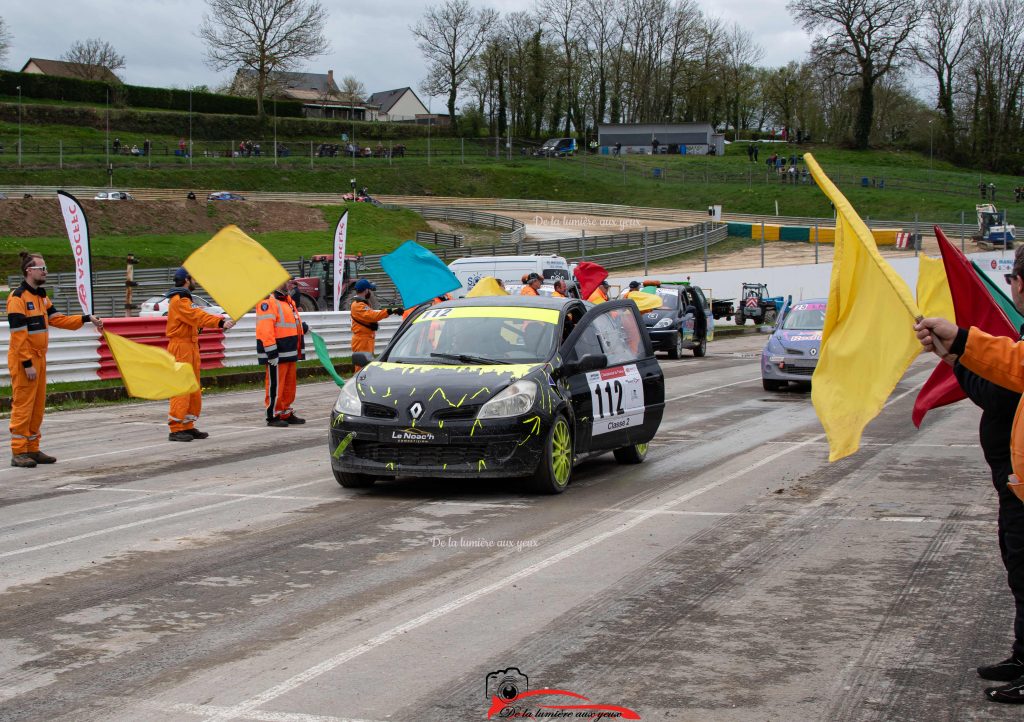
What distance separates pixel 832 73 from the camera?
92.7 meters

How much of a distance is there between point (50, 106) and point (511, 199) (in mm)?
36379

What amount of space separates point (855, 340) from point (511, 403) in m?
3.89

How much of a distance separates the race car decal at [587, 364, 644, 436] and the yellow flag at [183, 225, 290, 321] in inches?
166

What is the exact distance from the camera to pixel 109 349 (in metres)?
18.1

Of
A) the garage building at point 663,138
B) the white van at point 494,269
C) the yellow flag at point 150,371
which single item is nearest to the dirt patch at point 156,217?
the white van at point 494,269

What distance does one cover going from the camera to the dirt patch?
53.6m

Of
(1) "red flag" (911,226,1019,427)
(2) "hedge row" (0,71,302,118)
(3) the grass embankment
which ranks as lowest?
(1) "red flag" (911,226,1019,427)

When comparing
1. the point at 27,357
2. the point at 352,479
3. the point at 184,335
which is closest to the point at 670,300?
the point at 184,335

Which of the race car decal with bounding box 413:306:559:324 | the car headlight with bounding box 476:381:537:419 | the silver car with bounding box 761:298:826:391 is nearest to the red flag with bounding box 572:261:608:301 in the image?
the silver car with bounding box 761:298:826:391

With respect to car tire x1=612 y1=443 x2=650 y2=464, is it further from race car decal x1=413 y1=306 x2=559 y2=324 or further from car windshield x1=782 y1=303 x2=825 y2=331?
car windshield x1=782 y1=303 x2=825 y2=331

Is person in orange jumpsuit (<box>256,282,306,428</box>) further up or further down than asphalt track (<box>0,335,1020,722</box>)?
further up

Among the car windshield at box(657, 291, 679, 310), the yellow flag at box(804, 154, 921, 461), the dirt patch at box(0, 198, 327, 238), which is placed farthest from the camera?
the dirt patch at box(0, 198, 327, 238)

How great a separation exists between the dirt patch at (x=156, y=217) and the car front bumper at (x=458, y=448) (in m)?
47.4

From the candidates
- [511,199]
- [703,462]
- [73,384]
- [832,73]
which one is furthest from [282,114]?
[703,462]
